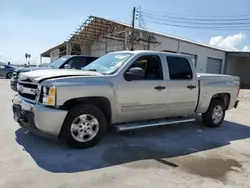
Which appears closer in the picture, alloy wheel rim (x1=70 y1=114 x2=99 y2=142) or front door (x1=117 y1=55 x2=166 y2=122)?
alloy wheel rim (x1=70 y1=114 x2=99 y2=142)

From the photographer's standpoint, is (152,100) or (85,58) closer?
(152,100)

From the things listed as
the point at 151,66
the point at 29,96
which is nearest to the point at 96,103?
the point at 29,96

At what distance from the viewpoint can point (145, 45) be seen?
2509 centimetres

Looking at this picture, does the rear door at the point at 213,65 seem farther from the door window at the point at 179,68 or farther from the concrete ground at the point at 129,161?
the concrete ground at the point at 129,161

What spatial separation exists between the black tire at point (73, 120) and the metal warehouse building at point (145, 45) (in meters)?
18.9

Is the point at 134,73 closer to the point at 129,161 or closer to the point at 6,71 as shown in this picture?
the point at 129,161

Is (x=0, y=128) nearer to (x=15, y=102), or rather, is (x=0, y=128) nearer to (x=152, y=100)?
(x=15, y=102)

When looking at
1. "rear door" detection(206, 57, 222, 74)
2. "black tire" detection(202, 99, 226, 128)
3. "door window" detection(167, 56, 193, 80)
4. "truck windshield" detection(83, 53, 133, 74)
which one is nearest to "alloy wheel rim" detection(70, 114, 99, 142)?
"truck windshield" detection(83, 53, 133, 74)

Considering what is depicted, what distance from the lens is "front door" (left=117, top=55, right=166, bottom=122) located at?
5.60m

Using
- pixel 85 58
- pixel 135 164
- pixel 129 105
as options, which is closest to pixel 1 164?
pixel 135 164

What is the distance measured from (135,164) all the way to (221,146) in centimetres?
242

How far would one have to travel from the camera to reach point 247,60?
36094 mm

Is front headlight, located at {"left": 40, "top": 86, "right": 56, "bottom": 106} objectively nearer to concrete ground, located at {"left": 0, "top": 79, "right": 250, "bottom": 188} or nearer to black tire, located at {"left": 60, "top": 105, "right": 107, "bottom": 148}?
black tire, located at {"left": 60, "top": 105, "right": 107, "bottom": 148}

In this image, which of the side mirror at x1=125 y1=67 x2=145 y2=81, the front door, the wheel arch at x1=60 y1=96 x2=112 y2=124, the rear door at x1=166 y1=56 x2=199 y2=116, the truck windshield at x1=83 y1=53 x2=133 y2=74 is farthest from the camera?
the rear door at x1=166 y1=56 x2=199 y2=116
